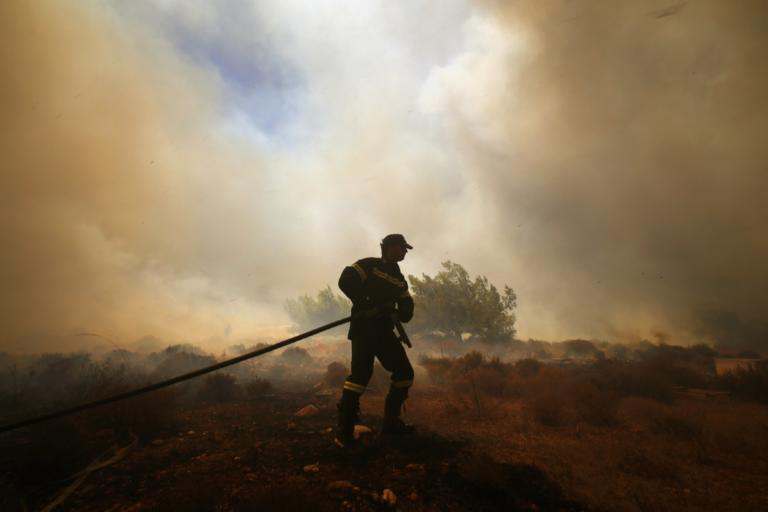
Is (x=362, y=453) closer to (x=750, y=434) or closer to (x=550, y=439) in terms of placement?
(x=550, y=439)

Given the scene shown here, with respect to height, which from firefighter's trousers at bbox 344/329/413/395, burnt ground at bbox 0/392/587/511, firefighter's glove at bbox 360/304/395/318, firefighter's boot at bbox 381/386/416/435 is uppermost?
firefighter's glove at bbox 360/304/395/318

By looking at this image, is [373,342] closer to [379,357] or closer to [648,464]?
[379,357]

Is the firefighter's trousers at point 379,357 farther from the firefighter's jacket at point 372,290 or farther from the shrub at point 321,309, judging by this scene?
the shrub at point 321,309

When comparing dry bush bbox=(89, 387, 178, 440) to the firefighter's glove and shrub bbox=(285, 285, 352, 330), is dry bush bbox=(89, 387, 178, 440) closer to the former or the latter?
the firefighter's glove

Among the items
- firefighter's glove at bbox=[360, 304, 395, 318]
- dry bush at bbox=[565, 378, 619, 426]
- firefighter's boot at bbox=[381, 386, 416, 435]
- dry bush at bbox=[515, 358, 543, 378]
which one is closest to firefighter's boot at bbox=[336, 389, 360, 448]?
firefighter's boot at bbox=[381, 386, 416, 435]

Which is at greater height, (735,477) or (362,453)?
(362,453)

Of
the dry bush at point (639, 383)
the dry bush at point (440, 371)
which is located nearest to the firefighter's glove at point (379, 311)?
the dry bush at point (440, 371)

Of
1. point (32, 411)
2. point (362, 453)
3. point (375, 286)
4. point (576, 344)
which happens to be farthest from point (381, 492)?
point (576, 344)

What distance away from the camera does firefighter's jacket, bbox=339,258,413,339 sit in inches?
151

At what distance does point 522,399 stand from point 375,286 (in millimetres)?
6318

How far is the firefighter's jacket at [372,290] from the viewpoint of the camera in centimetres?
383

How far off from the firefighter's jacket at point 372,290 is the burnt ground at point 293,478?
1439 mm

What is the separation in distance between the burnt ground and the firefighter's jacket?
1.44m

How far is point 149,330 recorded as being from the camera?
2945cm
